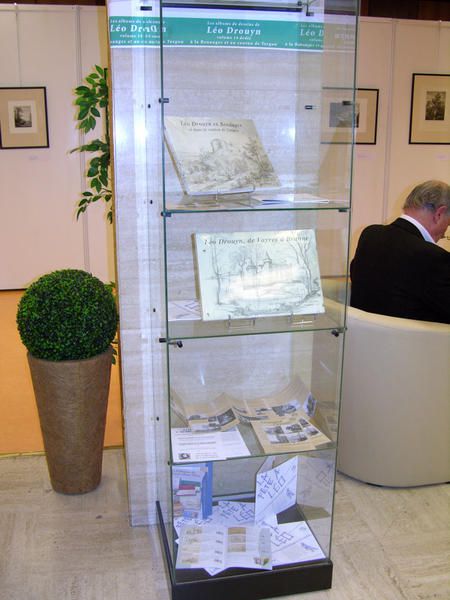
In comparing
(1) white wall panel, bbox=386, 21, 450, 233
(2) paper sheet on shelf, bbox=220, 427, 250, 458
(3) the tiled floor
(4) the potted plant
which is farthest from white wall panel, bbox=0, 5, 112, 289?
(2) paper sheet on shelf, bbox=220, 427, 250, 458

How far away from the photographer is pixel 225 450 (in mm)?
1784

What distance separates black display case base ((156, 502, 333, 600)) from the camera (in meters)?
1.82

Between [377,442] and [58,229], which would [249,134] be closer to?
[377,442]

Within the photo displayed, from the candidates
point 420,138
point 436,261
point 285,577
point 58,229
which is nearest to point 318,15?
point 436,261

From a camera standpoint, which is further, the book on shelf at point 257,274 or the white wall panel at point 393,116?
the white wall panel at point 393,116

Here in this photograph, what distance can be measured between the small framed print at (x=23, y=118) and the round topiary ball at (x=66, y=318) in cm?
353

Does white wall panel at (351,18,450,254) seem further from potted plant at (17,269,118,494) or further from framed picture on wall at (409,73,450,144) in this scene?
potted plant at (17,269,118,494)

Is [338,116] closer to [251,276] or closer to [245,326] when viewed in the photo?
[251,276]

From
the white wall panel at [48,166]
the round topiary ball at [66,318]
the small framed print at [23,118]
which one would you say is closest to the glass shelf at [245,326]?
the round topiary ball at [66,318]

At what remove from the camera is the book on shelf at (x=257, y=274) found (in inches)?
67.0

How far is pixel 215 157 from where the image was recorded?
1717 millimetres

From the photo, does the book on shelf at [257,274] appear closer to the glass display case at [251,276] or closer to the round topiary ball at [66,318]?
the glass display case at [251,276]

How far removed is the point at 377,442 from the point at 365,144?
418 cm

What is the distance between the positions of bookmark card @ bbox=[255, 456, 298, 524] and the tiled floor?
0.26m
